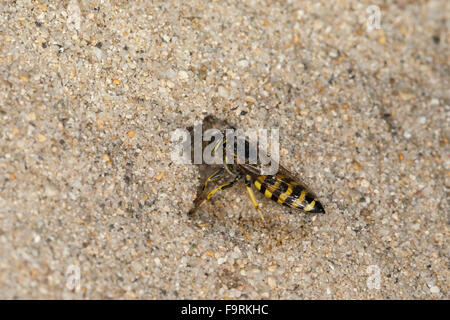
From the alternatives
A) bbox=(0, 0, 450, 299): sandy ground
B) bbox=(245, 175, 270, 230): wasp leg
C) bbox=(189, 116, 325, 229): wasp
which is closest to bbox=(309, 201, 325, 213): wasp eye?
bbox=(189, 116, 325, 229): wasp

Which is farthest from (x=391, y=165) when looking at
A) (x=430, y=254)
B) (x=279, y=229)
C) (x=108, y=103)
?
(x=108, y=103)

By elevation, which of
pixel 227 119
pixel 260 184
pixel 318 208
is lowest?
pixel 318 208

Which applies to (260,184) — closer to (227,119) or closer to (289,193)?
(289,193)

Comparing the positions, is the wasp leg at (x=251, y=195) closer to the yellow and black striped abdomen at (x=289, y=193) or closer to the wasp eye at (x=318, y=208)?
the yellow and black striped abdomen at (x=289, y=193)

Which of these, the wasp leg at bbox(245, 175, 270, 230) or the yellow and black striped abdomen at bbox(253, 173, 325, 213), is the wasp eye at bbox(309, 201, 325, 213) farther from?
the wasp leg at bbox(245, 175, 270, 230)

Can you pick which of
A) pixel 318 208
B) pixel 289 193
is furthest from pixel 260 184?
pixel 318 208

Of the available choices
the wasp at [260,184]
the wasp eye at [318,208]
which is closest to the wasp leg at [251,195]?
the wasp at [260,184]
